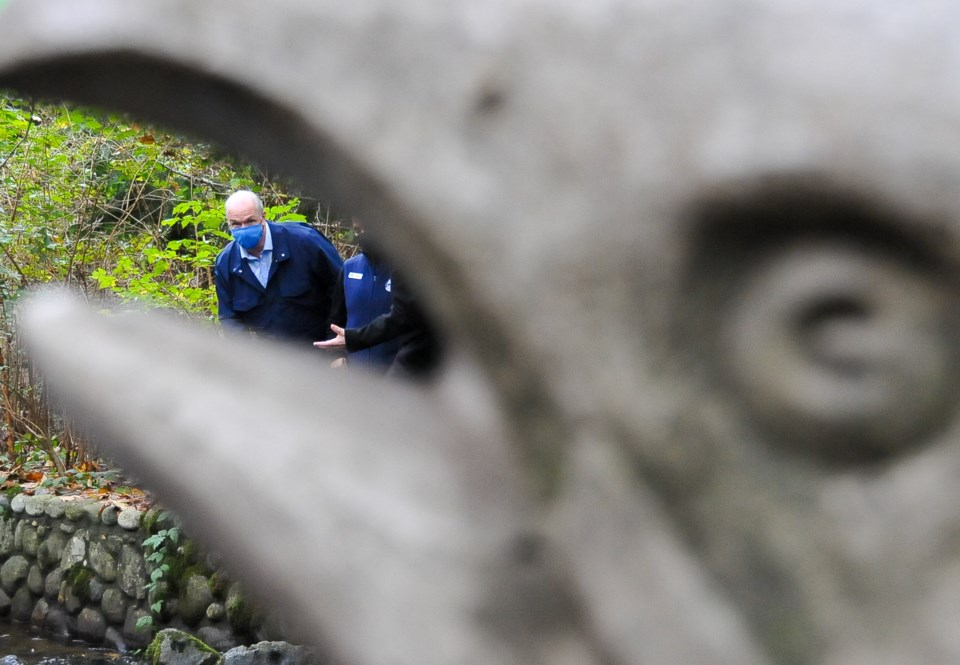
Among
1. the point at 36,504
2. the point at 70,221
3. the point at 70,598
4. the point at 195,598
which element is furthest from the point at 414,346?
the point at 70,221

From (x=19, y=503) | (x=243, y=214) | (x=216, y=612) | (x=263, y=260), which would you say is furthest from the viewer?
(x=19, y=503)

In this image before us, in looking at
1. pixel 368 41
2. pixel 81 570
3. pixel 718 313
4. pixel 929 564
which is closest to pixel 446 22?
pixel 368 41

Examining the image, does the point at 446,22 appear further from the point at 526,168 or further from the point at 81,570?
the point at 81,570

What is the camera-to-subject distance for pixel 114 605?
210 inches

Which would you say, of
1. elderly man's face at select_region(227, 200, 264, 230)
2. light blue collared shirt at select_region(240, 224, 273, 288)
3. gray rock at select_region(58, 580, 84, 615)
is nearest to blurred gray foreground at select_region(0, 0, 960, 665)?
light blue collared shirt at select_region(240, 224, 273, 288)

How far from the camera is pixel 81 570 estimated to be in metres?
5.48

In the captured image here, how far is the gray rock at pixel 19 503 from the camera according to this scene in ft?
19.4

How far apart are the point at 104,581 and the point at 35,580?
0.67m

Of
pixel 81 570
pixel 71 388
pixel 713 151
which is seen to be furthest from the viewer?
pixel 81 570

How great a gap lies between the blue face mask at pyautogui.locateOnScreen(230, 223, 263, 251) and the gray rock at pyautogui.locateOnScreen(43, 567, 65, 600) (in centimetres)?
329

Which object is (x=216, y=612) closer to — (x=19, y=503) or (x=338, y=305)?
(x=19, y=503)

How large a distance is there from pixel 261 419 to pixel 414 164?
0.14 m

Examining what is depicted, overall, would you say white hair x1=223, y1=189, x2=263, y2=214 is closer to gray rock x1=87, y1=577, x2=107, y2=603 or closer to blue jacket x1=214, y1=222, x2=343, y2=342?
blue jacket x1=214, y1=222, x2=343, y2=342

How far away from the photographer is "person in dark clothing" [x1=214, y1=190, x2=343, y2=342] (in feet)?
8.52
